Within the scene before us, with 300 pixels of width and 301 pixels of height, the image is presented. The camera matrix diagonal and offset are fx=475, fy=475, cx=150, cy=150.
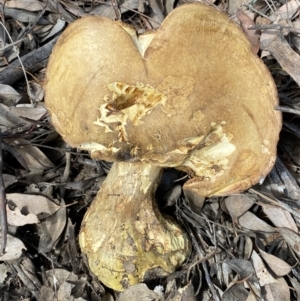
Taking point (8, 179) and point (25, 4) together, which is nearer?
point (8, 179)

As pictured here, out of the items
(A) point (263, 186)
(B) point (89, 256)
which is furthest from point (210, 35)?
(B) point (89, 256)

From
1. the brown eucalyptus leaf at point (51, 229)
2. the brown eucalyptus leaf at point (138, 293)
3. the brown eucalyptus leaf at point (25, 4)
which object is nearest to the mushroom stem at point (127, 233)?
the brown eucalyptus leaf at point (138, 293)

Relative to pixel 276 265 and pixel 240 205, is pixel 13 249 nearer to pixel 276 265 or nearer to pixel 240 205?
pixel 240 205

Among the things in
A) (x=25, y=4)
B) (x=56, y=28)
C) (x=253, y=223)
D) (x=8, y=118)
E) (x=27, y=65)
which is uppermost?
(x=25, y=4)

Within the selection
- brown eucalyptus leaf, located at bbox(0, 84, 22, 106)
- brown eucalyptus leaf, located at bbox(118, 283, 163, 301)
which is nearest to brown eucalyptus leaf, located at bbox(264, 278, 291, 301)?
brown eucalyptus leaf, located at bbox(118, 283, 163, 301)

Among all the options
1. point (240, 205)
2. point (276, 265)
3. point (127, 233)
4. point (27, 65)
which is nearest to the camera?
point (127, 233)

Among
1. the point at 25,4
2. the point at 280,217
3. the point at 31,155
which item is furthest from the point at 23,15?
the point at 280,217

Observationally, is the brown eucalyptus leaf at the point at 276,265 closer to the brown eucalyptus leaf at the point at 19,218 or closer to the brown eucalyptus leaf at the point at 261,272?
the brown eucalyptus leaf at the point at 261,272

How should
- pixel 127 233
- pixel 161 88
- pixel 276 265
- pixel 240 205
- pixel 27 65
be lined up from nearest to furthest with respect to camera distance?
pixel 161 88 → pixel 127 233 → pixel 276 265 → pixel 240 205 → pixel 27 65
